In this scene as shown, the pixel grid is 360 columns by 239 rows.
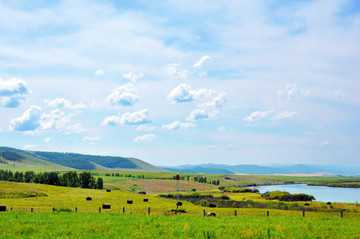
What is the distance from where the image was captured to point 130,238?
74.2 feet

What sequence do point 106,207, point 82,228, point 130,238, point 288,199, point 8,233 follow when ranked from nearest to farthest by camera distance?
1. point 130,238
2. point 8,233
3. point 82,228
4. point 106,207
5. point 288,199

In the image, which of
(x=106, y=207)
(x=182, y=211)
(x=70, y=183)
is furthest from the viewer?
(x=70, y=183)

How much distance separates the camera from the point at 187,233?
2667 centimetres

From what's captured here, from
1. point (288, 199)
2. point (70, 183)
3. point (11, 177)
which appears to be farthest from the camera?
point (11, 177)

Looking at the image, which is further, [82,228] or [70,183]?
[70,183]

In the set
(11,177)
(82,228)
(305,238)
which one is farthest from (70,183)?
(305,238)

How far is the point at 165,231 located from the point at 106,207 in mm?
35469

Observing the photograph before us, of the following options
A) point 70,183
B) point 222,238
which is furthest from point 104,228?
point 70,183

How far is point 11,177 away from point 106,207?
135723mm

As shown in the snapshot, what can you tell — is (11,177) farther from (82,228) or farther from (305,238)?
(305,238)

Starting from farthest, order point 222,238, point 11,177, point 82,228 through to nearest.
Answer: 1. point 11,177
2. point 82,228
3. point 222,238

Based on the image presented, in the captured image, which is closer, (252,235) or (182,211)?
(252,235)

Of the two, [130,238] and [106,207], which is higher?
[130,238]

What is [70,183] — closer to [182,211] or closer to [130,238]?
[182,211]
